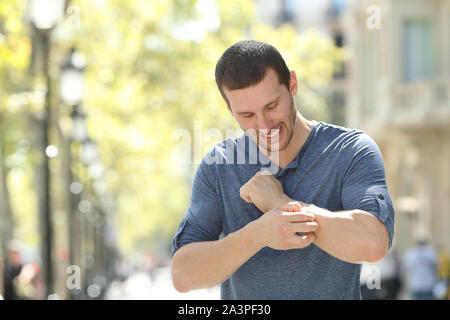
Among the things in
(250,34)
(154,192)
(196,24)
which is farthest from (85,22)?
(154,192)

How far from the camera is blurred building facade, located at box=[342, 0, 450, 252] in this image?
23531 mm

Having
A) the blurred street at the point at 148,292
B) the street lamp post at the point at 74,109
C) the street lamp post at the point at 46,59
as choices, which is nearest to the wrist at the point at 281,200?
the blurred street at the point at 148,292

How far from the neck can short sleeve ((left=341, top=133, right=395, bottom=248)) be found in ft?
0.58

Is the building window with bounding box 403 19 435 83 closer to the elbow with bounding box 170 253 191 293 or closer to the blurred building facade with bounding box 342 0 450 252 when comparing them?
the blurred building facade with bounding box 342 0 450 252

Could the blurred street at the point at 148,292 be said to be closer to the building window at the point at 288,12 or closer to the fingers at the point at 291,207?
the fingers at the point at 291,207

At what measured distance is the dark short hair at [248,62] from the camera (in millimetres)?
2309

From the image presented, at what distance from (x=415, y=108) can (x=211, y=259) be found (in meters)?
22.0

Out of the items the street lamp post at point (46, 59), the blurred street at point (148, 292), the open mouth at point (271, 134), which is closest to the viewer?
the open mouth at point (271, 134)

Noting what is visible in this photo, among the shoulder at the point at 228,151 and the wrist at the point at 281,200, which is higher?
the shoulder at the point at 228,151

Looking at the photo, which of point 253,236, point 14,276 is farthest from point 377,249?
point 14,276

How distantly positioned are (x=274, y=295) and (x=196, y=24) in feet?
47.1

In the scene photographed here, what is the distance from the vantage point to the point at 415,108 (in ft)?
77.3

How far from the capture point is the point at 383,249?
2223 mm

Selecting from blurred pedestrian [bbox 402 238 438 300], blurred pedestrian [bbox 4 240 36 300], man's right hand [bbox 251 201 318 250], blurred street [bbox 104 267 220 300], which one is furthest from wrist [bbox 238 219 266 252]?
blurred pedestrian [bbox 4 240 36 300]
